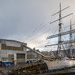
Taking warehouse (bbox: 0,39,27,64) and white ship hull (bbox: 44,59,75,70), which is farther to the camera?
warehouse (bbox: 0,39,27,64)

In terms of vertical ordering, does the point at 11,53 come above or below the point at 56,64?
above

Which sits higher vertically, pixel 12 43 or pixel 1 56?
pixel 12 43

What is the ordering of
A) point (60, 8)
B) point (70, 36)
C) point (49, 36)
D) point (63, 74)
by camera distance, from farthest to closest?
point (70, 36) < point (49, 36) < point (60, 8) < point (63, 74)

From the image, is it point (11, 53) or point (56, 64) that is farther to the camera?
point (11, 53)

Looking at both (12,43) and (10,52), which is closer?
(10,52)

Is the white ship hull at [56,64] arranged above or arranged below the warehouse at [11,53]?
below

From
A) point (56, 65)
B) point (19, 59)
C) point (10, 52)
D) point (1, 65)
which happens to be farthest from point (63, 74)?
point (10, 52)

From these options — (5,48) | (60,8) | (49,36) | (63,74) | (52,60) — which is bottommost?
(63,74)

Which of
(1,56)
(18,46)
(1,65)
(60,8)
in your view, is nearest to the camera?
(1,65)

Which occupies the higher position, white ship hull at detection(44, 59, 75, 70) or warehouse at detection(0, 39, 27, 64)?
warehouse at detection(0, 39, 27, 64)

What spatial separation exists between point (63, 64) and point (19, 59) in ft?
57.0

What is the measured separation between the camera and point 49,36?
149 ft

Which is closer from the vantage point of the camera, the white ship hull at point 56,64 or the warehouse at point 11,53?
the white ship hull at point 56,64

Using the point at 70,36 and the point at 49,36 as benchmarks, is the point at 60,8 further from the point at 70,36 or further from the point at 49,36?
the point at 70,36
